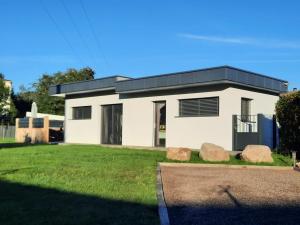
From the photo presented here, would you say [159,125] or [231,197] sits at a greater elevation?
[159,125]

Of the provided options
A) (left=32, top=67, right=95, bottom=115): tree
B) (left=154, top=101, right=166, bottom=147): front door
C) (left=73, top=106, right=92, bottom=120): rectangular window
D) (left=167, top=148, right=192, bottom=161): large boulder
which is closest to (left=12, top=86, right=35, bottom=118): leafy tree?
(left=32, top=67, right=95, bottom=115): tree

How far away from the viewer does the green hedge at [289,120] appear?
1833 centimetres

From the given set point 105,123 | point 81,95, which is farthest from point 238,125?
point 81,95

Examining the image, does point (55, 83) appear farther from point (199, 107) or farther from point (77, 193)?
point (77, 193)

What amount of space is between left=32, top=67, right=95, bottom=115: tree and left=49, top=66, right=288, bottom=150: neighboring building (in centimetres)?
3222

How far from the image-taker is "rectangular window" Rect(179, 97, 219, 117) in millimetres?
21844

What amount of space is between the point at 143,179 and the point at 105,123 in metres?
17.6

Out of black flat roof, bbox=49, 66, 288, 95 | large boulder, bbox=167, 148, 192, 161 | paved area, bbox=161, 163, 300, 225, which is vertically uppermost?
black flat roof, bbox=49, 66, 288, 95

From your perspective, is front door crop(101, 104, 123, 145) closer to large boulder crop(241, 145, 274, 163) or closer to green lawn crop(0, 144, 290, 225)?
large boulder crop(241, 145, 274, 163)

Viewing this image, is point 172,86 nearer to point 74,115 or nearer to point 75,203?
point 74,115

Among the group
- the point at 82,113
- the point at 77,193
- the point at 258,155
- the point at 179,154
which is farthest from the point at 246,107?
the point at 77,193

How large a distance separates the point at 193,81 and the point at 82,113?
11352mm

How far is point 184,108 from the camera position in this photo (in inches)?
922

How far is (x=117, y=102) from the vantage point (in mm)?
27656
